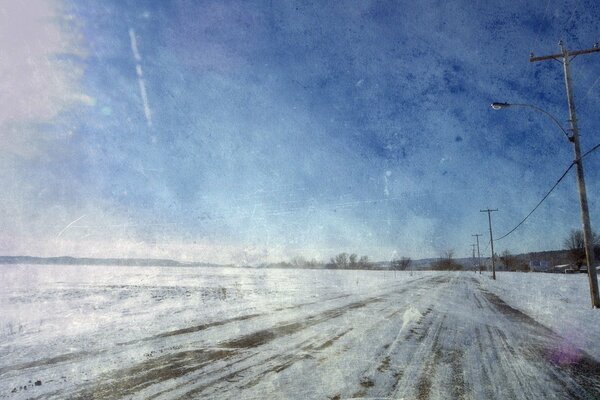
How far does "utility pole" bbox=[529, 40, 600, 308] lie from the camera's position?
12.3 metres

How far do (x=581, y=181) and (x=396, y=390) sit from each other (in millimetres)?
12958

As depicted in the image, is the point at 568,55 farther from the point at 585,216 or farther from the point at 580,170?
the point at 585,216

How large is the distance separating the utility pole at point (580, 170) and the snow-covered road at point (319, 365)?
5.80m

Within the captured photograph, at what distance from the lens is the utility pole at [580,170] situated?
1227cm

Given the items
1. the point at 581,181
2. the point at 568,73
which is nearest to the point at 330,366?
the point at 581,181

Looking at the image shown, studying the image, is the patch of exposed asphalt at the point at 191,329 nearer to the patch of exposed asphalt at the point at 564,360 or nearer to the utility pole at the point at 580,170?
the patch of exposed asphalt at the point at 564,360

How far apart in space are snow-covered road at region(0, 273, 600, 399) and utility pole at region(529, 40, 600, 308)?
5802 mm

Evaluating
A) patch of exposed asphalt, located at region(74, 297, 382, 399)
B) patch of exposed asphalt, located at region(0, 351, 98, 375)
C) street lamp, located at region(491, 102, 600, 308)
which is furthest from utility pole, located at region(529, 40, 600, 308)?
patch of exposed asphalt, located at region(0, 351, 98, 375)

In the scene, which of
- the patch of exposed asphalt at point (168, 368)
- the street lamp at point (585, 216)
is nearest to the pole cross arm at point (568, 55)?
the street lamp at point (585, 216)

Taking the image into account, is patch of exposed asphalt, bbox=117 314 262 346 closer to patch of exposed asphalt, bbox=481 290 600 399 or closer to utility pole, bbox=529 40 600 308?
patch of exposed asphalt, bbox=481 290 600 399

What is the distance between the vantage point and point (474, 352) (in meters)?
6.23

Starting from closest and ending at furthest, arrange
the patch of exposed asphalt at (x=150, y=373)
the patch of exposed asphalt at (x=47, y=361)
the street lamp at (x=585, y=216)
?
1. the patch of exposed asphalt at (x=150, y=373)
2. the patch of exposed asphalt at (x=47, y=361)
3. the street lamp at (x=585, y=216)

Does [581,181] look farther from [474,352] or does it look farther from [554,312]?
[474,352]

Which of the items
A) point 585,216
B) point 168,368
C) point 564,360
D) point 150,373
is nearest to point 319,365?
point 168,368
